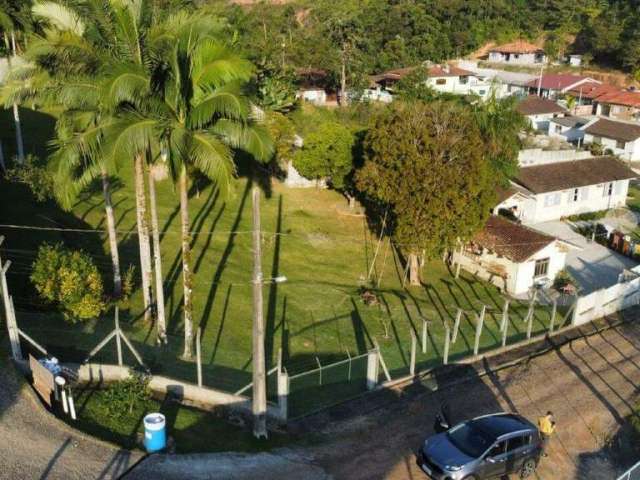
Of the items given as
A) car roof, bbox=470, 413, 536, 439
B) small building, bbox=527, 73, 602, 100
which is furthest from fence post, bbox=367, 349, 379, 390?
small building, bbox=527, 73, 602, 100

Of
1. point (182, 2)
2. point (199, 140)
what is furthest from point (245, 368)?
point (182, 2)

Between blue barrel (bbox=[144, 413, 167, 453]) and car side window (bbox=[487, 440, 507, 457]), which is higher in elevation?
blue barrel (bbox=[144, 413, 167, 453])

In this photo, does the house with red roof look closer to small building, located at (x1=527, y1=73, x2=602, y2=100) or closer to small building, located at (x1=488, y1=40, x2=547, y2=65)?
small building, located at (x1=527, y1=73, x2=602, y2=100)

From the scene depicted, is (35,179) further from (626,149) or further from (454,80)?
(454,80)

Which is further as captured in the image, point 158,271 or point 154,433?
point 158,271

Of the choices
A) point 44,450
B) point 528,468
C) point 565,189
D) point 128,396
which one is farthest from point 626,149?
point 44,450
